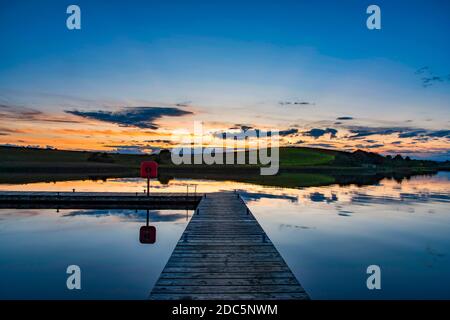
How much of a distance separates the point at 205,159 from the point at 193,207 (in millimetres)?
118495

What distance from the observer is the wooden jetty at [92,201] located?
80.3 ft

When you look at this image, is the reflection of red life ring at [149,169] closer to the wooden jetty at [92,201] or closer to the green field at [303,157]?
the wooden jetty at [92,201]

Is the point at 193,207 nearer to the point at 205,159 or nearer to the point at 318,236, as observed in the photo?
the point at 318,236

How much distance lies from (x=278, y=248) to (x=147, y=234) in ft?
22.7

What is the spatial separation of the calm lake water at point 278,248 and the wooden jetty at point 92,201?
111cm

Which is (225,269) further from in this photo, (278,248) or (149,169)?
(149,169)

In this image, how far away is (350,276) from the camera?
38.7ft

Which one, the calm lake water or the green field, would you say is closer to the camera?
A: the calm lake water

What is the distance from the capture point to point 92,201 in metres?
24.8

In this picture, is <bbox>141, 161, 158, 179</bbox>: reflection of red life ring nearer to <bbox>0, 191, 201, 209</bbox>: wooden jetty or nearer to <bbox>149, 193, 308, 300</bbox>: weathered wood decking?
<bbox>0, 191, 201, 209</bbox>: wooden jetty

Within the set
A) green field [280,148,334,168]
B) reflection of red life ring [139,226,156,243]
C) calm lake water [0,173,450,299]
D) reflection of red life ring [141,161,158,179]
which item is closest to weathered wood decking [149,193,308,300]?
calm lake water [0,173,450,299]

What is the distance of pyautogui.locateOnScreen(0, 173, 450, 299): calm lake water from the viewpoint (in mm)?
10875

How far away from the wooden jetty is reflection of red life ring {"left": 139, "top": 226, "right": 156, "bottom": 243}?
19.9 ft

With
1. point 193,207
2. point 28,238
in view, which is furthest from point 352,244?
point 28,238
